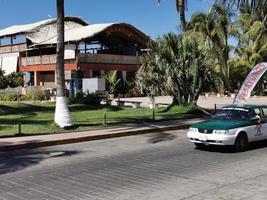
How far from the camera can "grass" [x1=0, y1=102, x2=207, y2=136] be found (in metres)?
18.8

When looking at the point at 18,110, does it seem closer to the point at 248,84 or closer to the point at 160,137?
the point at 160,137

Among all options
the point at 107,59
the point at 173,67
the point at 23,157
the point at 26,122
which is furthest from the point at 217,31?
the point at 23,157

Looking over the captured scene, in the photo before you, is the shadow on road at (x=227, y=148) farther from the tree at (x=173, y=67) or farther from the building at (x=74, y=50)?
the building at (x=74, y=50)

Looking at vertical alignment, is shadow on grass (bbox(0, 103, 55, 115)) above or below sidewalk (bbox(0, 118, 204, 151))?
above

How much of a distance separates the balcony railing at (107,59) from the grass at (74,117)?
65.4 feet

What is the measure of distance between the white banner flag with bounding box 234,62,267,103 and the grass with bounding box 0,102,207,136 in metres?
4.06

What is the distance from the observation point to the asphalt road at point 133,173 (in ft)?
28.7

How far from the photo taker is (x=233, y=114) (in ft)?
48.7

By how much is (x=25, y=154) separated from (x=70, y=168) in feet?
9.81

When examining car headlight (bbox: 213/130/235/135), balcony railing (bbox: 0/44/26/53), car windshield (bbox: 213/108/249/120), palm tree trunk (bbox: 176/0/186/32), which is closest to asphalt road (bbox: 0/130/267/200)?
car headlight (bbox: 213/130/235/135)

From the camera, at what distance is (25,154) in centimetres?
1394

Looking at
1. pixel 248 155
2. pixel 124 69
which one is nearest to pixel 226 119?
pixel 248 155

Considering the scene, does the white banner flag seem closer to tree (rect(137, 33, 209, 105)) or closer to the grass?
the grass

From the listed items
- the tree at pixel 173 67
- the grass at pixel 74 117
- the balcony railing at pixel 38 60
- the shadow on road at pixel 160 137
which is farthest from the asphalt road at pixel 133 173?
the balcony railing at pixel 38 60
